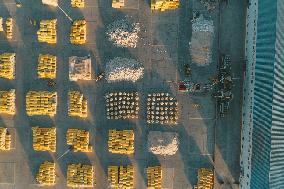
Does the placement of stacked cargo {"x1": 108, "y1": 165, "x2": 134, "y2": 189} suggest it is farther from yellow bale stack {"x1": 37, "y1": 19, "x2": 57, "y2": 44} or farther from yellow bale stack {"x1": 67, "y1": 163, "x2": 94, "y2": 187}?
yellow bale stack {"x1": 37, "y1": 19, "x2": 57, "y2": 44}

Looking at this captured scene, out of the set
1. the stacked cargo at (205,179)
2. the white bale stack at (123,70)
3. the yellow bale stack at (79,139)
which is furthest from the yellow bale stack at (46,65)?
the stacked cargo at (205,179)

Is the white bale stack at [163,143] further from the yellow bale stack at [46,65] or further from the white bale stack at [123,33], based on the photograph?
the yellow bale stack at [46,65]

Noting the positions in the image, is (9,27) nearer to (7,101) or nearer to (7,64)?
(7,64)

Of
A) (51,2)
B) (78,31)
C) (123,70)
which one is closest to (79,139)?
(123,70)

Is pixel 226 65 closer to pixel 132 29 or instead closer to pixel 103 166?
pixel 132 29

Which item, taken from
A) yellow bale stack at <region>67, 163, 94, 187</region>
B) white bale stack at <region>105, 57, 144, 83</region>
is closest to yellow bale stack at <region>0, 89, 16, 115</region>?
yellow bale stack at <region>67, 163, 94, 187</region>
